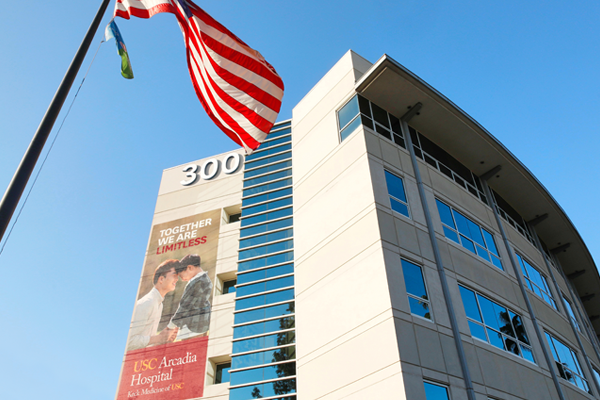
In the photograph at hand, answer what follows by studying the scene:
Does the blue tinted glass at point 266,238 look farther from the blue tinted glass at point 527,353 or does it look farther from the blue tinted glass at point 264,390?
the blue tinted glass at point 527,353

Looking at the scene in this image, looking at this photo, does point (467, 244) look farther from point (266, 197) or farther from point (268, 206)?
point (266, 197)

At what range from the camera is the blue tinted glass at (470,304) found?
50.7ft

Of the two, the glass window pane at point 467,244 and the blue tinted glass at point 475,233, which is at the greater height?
the blue tinted glass at point 475,233

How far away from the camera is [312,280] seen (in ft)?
54.5


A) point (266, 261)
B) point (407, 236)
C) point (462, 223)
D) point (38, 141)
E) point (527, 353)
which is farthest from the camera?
point (266, 261)

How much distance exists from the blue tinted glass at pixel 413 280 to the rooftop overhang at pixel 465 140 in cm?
784

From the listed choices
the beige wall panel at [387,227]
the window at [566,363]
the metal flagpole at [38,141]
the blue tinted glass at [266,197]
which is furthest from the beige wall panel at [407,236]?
the blue tinted glass at [266,197]

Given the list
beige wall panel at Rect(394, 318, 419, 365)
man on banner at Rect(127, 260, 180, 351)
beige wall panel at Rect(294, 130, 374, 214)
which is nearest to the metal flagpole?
beige wall panel at Rect(394, 318, 419, 365)

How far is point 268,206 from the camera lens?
92.9 feet

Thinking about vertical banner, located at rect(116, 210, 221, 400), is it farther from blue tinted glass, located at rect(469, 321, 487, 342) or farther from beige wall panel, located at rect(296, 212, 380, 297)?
blue tinted glass, located at rect(469, 321, 487, 342)

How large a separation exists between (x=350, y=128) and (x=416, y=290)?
7.40m

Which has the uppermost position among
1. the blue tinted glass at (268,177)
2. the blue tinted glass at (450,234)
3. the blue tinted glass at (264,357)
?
the blue tinted glass at (268,177)

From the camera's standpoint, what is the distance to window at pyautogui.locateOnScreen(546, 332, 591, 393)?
60.1 feet

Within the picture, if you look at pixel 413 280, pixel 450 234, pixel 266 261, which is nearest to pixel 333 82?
pixel 450 234
